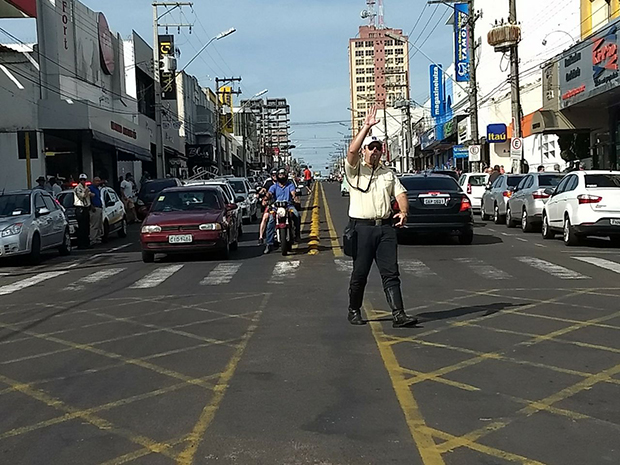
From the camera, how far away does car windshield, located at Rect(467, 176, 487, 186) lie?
31078mm


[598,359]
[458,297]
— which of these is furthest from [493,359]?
[458,297]

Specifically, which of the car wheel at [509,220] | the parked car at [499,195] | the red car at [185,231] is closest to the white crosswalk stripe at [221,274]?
the red car at [185,231]

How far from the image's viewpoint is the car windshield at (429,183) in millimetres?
18656

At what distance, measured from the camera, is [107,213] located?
22.7 metres

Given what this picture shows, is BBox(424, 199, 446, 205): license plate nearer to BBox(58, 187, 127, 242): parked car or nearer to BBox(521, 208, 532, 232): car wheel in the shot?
BBox(521, 208, 532, 232): car wheel

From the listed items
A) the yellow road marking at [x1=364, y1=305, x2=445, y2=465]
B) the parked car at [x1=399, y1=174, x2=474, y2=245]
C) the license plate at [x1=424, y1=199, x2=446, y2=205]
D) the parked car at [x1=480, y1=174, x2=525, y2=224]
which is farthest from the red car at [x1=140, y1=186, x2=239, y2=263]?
the parked car at [x1=480, y1=174, x2=525, y2=224]

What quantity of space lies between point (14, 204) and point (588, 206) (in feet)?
39.3

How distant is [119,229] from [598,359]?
1863 cm

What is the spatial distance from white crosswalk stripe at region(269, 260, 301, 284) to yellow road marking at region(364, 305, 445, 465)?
4783 millimetres

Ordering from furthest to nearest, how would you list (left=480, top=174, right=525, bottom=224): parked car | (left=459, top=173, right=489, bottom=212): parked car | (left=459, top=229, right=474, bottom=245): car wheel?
1. (left=459, top=173, right=489, bottom=212): parked car
2. (left=480, top=174, right=525, bottom=224): parked car
3. (left=459, top=229, right=474, bottom=245): car wheel

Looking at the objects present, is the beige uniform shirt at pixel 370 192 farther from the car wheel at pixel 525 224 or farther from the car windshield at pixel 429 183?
the car wheel at pixel 525 224

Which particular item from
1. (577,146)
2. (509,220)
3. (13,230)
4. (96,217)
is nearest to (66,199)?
(96,217)

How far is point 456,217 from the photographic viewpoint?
59.8 ft

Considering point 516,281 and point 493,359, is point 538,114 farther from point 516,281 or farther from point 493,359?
point 493,359
